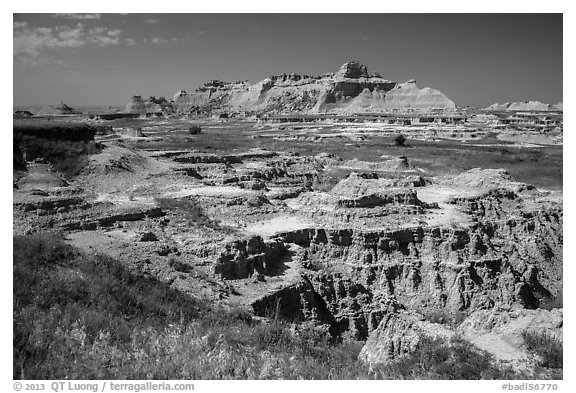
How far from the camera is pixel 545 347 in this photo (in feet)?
25.9

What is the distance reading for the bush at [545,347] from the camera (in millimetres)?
7586

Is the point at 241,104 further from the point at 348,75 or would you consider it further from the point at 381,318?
the point at 381,318

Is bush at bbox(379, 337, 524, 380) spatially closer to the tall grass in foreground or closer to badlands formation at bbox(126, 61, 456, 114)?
the tall grass in foreground

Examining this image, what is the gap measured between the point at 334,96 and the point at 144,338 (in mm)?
147475

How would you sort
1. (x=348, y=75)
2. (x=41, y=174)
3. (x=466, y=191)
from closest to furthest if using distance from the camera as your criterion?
(x=41, y=174) < (x=466, y=191) < (x=348, y=75)

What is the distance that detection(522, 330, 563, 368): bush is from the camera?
7.59m

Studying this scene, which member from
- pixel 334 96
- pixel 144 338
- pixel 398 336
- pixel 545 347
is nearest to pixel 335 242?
pixel 398 336

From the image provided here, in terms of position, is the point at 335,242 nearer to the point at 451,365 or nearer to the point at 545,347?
the point at 451,365

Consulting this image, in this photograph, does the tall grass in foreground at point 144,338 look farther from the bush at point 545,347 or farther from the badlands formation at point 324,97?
the badlands formation at point 324,97

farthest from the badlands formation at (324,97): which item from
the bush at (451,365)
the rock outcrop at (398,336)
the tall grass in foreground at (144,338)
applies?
the bush at (451,365)

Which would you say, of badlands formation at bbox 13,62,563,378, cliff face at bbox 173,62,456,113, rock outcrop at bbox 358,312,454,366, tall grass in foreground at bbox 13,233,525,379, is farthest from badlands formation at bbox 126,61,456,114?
tall grass in foreground at bbox 13,233,525,379

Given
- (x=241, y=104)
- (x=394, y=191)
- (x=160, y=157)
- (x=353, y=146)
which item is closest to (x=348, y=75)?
(x=241, y=104)

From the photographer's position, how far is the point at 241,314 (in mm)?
10547

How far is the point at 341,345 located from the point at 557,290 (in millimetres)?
10477
